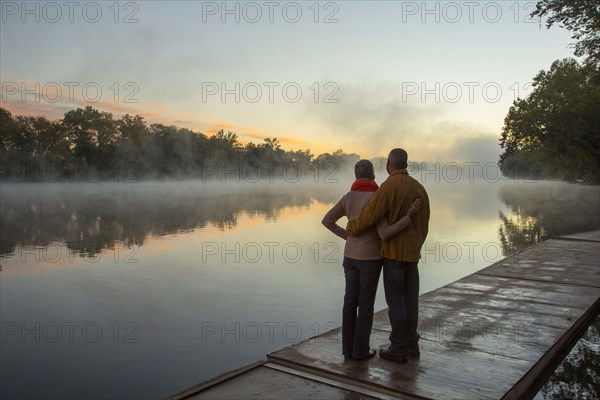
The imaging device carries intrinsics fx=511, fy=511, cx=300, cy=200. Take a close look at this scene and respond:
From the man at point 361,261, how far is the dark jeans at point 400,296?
0.15 meters

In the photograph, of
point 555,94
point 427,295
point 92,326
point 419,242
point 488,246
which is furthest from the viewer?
point 555,94

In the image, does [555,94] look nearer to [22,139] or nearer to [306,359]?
[306,359]

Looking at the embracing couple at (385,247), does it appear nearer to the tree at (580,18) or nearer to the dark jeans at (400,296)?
the dark jeans at (400,296)

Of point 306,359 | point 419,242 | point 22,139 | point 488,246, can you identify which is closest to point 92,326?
point 306,359

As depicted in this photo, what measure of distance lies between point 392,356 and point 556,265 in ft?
30.2

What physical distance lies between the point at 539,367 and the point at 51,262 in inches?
641

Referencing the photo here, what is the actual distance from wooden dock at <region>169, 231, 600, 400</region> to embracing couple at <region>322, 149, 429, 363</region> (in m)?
0.35

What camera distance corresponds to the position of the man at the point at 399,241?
5207mm

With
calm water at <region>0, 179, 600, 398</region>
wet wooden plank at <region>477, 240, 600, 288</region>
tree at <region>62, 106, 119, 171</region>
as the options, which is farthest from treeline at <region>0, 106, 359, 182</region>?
wet wooden plank at <region>477, 240, 600, 288</region>

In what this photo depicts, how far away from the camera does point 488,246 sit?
21297 mm

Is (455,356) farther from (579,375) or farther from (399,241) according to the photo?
(579,375)

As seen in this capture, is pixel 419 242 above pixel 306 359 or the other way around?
above

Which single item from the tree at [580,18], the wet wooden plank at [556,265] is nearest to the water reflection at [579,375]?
the wet wooden plank at [556,265]

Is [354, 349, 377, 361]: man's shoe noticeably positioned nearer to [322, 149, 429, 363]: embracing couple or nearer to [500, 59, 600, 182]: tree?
[322, 149, 429, 363]: embracing couple
